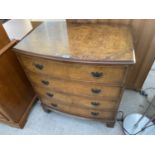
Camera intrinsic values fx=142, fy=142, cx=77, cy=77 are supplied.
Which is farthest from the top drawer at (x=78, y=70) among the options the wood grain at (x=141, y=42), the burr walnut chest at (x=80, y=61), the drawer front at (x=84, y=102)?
the drawer front at (x=84, y=102)

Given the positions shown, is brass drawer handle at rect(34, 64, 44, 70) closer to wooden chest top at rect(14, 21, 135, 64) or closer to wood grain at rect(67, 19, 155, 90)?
wooden chest top at rect(14, 21, 135, 64)

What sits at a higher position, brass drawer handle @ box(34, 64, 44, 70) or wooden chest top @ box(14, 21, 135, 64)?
wooden chest top @ box(14, 21, 135, 64)

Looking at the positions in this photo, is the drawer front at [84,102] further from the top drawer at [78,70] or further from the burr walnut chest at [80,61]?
the top drawer at [78,70]

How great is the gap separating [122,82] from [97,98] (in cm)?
27

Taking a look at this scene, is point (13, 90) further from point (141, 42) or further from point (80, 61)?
point (141, 42)

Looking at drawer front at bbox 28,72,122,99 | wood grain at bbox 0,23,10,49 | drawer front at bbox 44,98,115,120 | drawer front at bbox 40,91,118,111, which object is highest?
wood grain at bbox 0,23,10,49

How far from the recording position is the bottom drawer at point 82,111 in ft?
4.30

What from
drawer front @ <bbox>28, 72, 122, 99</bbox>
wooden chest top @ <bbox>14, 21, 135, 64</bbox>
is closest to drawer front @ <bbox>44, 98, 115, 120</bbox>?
drawer front @ <bbox>28, 72, 122, 99</bbox>

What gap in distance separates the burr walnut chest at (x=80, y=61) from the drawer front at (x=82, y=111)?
0.03 feet

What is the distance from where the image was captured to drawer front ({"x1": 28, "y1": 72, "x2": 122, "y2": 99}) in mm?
1024
